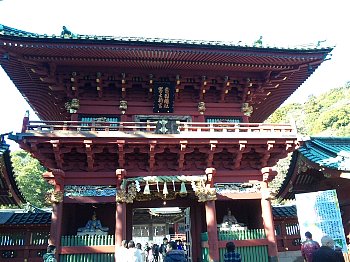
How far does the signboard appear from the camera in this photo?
974 centimetres

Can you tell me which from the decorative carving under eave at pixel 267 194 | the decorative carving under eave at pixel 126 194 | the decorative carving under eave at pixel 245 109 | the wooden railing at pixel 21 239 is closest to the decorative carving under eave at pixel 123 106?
the decorative carving under eave at pixel 126 194

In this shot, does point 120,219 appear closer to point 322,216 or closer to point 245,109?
point 322,216

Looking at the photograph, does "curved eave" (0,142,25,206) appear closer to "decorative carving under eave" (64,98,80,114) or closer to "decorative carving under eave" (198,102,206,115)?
"decorative carving under eave" (64,98,80,114)

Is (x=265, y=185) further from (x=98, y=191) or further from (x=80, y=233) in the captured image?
(x=80, y=233)

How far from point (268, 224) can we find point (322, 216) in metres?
2.10

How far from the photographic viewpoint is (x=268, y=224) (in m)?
11.6

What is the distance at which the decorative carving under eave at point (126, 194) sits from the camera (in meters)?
11.1

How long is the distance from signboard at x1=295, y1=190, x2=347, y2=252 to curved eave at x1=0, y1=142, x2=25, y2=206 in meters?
11.8

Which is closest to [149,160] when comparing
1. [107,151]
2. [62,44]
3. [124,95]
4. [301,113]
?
[107,151]

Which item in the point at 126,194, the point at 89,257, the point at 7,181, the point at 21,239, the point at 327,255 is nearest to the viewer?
the point at 327,255

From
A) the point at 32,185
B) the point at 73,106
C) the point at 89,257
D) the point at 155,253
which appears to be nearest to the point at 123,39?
the point at 73,106

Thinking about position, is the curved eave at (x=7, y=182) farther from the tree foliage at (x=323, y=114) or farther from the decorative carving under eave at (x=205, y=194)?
the tree foliage at (x=323, y=114)

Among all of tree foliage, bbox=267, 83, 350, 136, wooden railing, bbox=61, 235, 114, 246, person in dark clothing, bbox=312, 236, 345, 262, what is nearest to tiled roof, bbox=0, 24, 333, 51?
wooden railing, bbox=61, 235, 114, 246

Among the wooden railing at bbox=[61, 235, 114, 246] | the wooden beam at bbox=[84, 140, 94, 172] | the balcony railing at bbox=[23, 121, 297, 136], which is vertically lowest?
the wooden railing at bbox=[61, 235, 114, 246]
